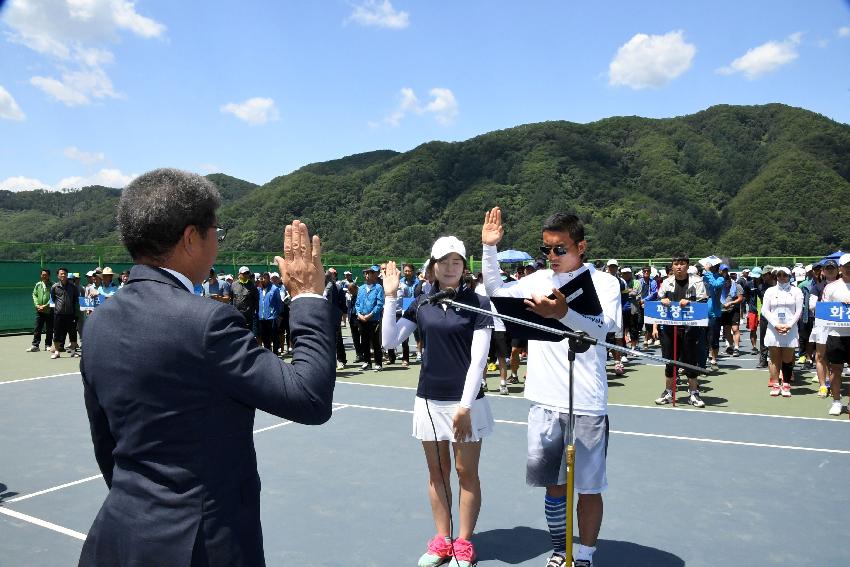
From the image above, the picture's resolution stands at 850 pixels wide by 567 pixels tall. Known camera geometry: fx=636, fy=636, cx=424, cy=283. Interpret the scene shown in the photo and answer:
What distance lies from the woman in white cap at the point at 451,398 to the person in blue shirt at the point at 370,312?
31.6 ft

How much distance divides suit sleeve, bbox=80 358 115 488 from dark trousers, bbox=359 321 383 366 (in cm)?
1208

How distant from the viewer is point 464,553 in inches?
167

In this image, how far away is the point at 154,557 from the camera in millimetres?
1688

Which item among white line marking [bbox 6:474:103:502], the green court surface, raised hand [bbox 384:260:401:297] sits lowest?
the green court surface

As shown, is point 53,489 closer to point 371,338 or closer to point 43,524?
point 43,524

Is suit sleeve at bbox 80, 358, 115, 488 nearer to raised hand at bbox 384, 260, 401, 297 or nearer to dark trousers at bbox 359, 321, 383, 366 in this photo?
raised hand at bbox 384, 260, 401, 297

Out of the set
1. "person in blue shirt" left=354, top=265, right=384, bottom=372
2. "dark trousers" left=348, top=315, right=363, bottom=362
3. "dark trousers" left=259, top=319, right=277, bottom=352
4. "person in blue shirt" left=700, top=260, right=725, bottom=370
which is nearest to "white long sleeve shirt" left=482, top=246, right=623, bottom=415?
"person in blue shirt" left=354, top=265, right=384, bottom=372

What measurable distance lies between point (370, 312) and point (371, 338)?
2.22 ft

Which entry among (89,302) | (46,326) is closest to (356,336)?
(89,302)

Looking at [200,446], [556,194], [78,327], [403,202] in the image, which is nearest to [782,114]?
[556,194]

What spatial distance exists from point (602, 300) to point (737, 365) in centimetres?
1214

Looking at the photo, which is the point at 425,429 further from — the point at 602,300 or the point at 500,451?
the point at 500,451

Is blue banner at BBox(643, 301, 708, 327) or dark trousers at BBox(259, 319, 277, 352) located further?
dark trousers at BBox(259, 319, 277, 352)

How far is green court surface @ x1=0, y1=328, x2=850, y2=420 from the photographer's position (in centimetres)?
972
